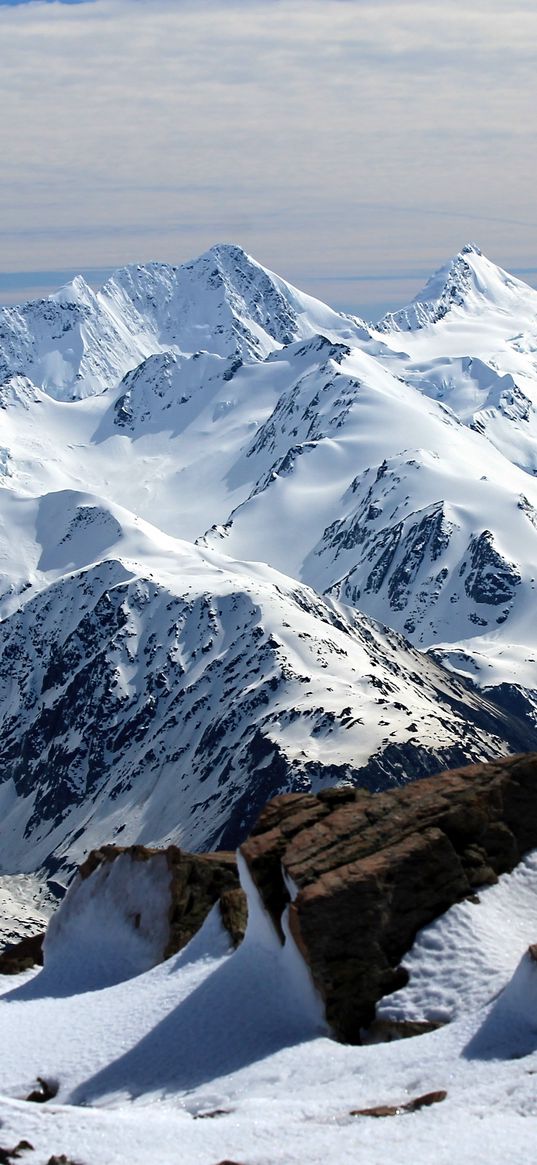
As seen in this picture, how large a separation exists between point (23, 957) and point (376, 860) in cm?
2275

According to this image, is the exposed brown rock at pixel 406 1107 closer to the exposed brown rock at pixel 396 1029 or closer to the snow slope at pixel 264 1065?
the snow slope at pixel 264 1065

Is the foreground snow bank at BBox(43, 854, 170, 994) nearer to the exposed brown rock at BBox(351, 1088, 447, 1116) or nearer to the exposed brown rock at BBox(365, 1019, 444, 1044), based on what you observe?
→ the exposed brown rock at BBox(365, 1019, 444, 1044)

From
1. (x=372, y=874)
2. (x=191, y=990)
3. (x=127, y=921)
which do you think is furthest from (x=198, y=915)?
(x=372, y=874)

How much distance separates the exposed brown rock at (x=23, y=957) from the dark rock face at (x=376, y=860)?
1566 centimetres

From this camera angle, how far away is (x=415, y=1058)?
127 feet

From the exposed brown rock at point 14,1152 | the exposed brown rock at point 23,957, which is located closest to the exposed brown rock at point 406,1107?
the exposed brown rock at point 14,1152

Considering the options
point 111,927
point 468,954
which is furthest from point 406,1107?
point 111,927

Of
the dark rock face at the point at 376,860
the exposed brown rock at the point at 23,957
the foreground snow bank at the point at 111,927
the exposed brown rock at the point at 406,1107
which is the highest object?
the dark rock face at the point at 376,860

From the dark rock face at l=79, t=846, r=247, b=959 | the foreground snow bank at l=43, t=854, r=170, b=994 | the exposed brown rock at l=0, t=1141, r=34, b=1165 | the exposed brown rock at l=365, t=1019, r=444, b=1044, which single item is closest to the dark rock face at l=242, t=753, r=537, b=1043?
the exposed brown rock at l=365, t=1019, r=444, b=1044

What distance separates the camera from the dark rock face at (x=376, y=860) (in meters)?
43.5

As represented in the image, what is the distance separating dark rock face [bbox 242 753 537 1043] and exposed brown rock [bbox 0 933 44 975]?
1566 cm

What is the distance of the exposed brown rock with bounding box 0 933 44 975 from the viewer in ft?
204

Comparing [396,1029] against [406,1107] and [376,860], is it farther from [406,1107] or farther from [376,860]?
[376,860]

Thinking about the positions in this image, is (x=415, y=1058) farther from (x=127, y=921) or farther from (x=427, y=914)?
(x=127, y=921)
